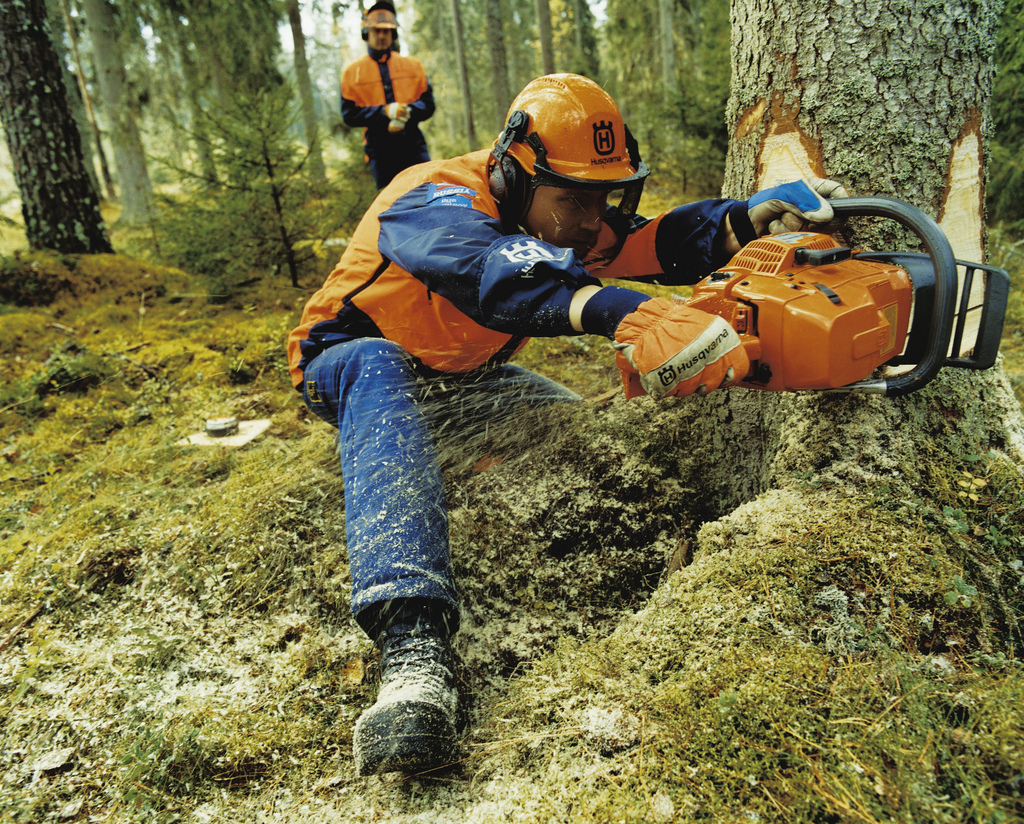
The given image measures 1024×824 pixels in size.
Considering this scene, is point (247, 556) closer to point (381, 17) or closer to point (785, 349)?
point (785, 349)

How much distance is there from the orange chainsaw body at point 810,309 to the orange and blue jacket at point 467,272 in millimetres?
293

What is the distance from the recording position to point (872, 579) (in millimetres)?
1469

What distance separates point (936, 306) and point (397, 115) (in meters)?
4.62

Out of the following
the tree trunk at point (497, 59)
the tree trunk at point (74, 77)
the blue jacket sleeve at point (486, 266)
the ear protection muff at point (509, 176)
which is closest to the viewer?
the blue jacket sleeve at point (486, 266)

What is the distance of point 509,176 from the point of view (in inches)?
81.7

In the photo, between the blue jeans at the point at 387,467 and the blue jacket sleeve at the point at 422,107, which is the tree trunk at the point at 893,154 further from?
the blue jacket sleeve at the point at 422,107

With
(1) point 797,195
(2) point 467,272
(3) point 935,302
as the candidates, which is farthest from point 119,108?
(3) point 935,302

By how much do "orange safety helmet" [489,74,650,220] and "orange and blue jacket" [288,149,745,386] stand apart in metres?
0.16

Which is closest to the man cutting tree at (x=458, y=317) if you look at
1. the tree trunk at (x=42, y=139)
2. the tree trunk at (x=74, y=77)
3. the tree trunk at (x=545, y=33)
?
the tree trunk at (x=42, y=139)

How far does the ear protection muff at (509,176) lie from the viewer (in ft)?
6.63

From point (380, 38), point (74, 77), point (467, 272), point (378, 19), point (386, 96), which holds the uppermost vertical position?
point (74, 77)

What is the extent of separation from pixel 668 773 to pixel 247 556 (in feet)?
5.70

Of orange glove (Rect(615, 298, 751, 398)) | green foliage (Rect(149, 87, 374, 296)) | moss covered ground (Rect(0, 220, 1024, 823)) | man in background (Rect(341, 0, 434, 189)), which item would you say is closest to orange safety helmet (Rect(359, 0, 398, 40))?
man in background (Rect(341, 0, 434, 189))

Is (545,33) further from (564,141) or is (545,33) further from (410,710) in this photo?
(410,710)
